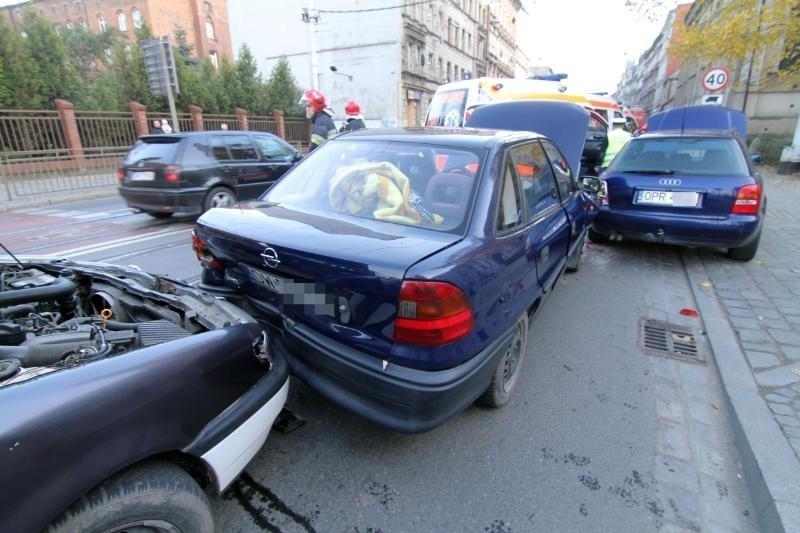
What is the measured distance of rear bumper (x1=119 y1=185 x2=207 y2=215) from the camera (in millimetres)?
7129

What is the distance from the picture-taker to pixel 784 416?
2662 mm

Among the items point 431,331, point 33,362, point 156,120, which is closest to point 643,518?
point 431,331

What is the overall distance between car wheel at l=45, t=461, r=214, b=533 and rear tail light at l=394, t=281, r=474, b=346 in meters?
0.97

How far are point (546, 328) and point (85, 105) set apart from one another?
63.4 feet

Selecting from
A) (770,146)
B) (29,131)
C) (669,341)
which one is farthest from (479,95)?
(770,146)

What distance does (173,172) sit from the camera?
7066mm

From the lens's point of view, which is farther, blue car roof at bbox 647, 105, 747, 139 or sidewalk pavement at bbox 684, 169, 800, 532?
blue car roof at bbox 647, 105, 747, 139

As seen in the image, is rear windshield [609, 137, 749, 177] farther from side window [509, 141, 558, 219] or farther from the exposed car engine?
the exposed car engine

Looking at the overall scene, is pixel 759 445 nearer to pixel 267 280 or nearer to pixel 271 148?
pixel 267 280

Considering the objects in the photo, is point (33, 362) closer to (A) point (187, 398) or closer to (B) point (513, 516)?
(A) point (187, 398)

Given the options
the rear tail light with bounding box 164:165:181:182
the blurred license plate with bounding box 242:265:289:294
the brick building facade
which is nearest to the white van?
the rear tail light with bounding box 164:165:181:182

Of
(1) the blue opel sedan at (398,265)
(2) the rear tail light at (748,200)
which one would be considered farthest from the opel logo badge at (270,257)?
(2) the rear tail light at (748,200)

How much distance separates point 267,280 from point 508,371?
63.6 inches

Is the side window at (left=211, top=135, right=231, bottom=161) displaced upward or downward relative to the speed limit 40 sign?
downward
